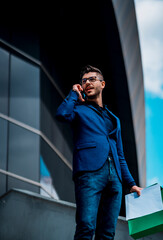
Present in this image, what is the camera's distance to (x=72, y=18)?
10461mm

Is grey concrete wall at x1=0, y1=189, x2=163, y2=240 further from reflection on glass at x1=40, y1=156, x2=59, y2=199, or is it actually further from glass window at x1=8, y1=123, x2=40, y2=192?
reflection on glass at x1=40, y1=156, x2=59, y2=199

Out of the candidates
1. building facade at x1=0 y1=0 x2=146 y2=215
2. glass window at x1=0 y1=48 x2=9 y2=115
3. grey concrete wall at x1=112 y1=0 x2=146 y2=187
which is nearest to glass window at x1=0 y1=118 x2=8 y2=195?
building facade at x1=0 y1=0 x2=146 y2=215

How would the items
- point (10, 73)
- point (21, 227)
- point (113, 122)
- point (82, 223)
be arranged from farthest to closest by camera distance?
1. point (10, 73)
2. point (21, 227)
3. point (113, 122)
4. point (82, 223)

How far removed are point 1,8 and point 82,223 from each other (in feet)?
26.1

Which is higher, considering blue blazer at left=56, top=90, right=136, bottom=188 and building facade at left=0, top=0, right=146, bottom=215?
building facade at left=0, top=0, right=146, bottom=215

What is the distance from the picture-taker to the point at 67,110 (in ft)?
10.4

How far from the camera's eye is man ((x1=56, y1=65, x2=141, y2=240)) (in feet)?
9.63

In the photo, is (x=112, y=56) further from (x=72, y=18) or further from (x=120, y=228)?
(x=120, y=228)

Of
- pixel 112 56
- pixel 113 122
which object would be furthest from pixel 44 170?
pixel 113 122

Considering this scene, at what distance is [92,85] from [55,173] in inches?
278

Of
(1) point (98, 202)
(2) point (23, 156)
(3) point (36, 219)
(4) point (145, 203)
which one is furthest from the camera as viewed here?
(2) point (23, 156)

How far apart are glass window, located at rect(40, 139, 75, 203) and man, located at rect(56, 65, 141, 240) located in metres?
5.99

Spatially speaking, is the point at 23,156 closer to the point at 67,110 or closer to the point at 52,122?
the point at 52,122

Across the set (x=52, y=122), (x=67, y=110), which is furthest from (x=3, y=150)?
(x=67, y=110)
